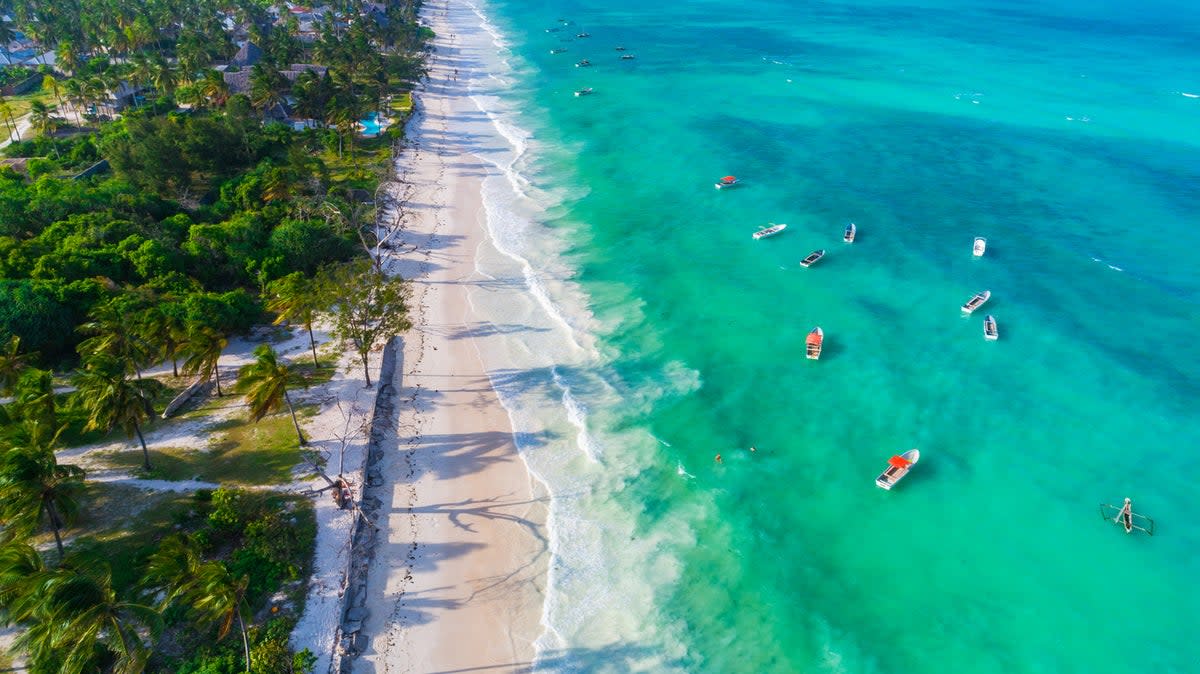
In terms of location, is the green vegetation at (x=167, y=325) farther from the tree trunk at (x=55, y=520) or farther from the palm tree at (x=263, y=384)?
the tree trunk at (x=55, y=520)

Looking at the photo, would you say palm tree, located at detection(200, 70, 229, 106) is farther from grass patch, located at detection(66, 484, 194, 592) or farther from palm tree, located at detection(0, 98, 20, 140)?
grass patch, located at detection(66, 484, 194, 592)

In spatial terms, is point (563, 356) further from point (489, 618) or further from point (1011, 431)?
point (1011, 431)

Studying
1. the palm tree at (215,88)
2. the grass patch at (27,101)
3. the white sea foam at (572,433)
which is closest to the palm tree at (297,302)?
the white sea foam at (572,433)

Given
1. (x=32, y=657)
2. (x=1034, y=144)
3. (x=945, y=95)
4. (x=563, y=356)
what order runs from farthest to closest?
(x=945, y=95)
(x=1034, y=144)
(x=563, y=356)
(x=32, y=657)

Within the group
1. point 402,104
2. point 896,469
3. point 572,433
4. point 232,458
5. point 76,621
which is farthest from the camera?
point 402,104

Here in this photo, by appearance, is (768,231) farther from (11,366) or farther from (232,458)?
(11,366)

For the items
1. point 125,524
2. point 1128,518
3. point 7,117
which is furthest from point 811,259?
point 7,117

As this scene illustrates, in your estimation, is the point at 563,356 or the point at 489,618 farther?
the point at 563,356

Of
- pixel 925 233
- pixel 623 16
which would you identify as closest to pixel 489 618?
pixel 925 233
